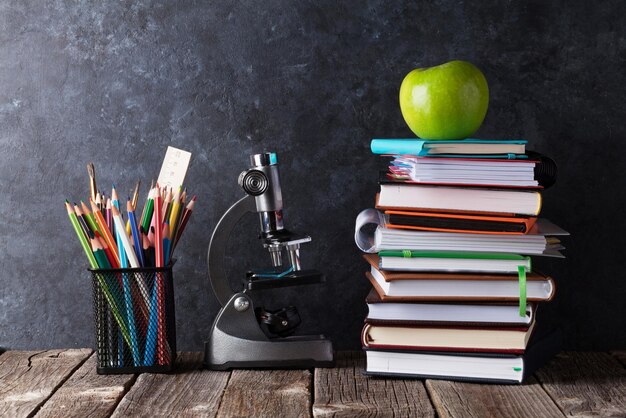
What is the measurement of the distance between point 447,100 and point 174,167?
58cm

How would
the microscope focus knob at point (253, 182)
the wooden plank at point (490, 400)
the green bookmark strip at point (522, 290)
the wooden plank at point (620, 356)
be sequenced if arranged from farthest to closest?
the wooden plank at point (620, 356) < the microscope focus knob at point (253, 182) < the green bookmark strip at point (522, 290) < the wooden plank at point (490, 400)

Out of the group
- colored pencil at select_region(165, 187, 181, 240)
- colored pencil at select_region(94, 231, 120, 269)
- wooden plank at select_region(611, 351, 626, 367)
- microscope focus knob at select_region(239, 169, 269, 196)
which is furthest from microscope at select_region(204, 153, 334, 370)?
wooden plank at select_region(611, 351, 626, 367)

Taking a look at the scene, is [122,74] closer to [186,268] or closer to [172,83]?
[172,83]

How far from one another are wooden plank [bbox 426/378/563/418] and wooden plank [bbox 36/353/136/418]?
54 centimetres

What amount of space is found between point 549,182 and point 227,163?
66 centimetres

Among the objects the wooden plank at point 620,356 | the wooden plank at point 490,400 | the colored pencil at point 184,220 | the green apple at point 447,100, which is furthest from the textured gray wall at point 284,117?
the wooden plank at point 490,400

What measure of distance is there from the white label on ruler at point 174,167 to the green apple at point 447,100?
1.59ft

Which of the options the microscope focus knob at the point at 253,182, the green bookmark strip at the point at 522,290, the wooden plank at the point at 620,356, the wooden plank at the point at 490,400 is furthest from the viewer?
the wooden plank at the point at 620,356

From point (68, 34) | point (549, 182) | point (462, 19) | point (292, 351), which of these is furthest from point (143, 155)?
point (549, 182)

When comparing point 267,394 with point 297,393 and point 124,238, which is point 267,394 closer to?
point 297,393

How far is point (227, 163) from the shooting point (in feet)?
5.55

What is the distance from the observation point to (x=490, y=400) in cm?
132

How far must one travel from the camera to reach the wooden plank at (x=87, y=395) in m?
1.29

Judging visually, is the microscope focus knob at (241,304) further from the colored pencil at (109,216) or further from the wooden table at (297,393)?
the colored pencil at (109,216)
